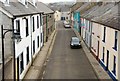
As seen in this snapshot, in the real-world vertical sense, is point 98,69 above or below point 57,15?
below

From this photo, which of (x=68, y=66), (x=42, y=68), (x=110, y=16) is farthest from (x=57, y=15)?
(x=110, y=16)

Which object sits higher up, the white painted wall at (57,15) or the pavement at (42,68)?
the white painted wall at (57,15)

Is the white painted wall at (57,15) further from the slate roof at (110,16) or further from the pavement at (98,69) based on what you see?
the pavement at (98,69)

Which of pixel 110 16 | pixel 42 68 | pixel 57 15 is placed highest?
pixel 57 15

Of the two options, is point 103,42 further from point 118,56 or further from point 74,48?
point 74,48

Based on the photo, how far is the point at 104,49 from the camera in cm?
2494

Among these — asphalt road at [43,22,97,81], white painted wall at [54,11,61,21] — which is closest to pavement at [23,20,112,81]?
asphalt road at [43,22,97,81]

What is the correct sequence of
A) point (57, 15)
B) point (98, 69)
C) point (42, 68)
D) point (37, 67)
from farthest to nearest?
point (57, 15) < point (37, 67) < point (42, 68) < point (98, 69)

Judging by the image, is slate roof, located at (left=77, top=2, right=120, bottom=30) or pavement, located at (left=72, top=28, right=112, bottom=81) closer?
slate roof, located at (left=77, top=2, right=120, bottom=30)

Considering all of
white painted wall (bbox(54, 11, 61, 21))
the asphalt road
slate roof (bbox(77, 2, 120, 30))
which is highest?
white painted wall (bbox(54, 11, 61, 21))

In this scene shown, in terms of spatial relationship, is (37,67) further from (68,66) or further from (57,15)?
(57,15)

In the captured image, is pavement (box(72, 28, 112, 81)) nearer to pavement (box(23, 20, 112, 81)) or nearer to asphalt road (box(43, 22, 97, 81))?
pavement (box(23, 20, 112, 81))

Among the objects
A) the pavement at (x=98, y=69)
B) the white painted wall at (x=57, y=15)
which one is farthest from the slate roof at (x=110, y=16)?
the white painted wall at (x=57, y=15)

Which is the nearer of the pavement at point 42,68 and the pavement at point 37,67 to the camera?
the pavement at point 42,68
